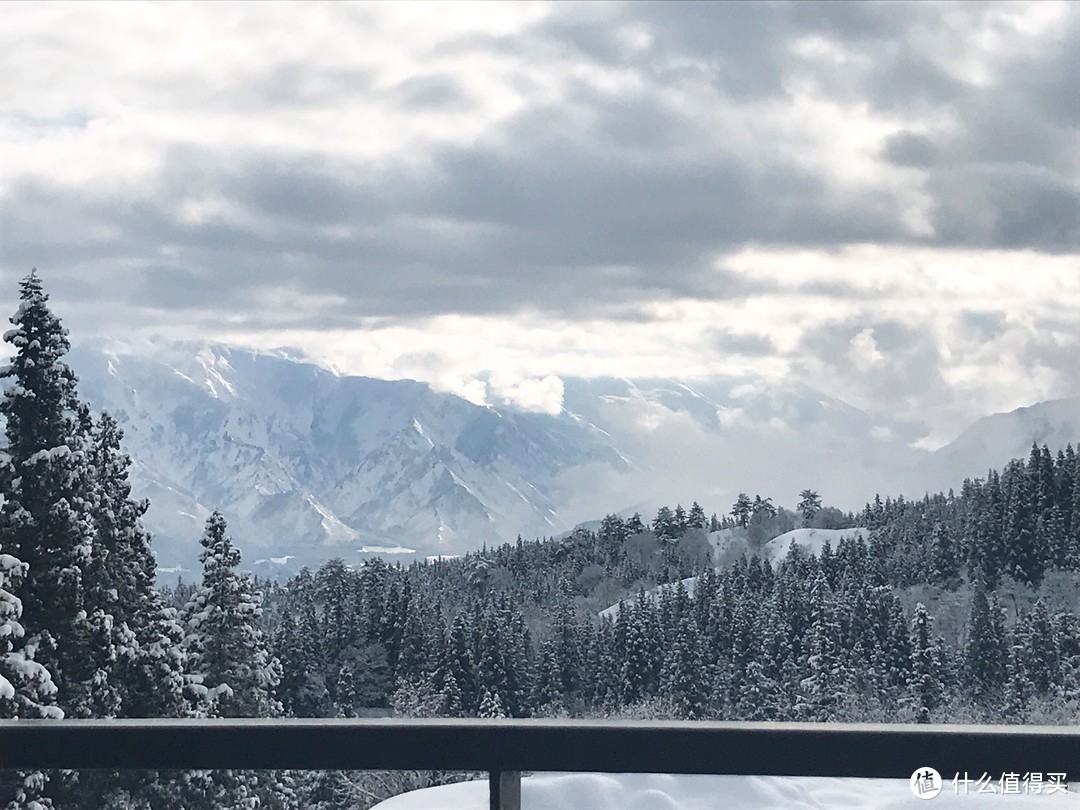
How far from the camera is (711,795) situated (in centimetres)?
133

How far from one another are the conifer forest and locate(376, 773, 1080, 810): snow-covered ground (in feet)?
32.7

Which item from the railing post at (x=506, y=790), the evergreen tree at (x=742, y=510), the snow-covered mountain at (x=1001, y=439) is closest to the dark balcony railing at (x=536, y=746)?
the railing post at (x=506, y=790)

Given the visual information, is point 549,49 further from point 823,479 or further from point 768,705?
point 823,479

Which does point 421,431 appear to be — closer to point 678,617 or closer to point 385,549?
point 385,549

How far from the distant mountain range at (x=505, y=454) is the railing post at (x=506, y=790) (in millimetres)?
18402

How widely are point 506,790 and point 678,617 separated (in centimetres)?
2365

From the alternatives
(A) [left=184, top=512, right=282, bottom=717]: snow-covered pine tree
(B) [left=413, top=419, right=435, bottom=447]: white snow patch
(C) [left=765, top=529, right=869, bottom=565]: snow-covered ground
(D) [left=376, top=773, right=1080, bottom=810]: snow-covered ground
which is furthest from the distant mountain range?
(D) [left=376, top=773, right=1080, bottom=810]: snow-covered ground

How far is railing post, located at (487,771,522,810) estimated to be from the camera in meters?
1.13

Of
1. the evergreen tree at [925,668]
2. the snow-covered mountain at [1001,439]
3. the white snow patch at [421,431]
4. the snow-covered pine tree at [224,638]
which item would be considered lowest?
the evergreen tree at [925,668]

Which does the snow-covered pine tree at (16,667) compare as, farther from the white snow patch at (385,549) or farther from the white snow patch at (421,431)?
the white snow patch at (421,431)

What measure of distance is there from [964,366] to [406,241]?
16.7m

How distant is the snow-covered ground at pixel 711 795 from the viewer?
1.18 meters

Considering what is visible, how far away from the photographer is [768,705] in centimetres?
2392

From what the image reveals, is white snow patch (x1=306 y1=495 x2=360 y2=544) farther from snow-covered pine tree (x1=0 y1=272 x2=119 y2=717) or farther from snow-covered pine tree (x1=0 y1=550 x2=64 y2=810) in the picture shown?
snow-covered pine tree (x1=0 y1=550 x2=64 y2=810)
